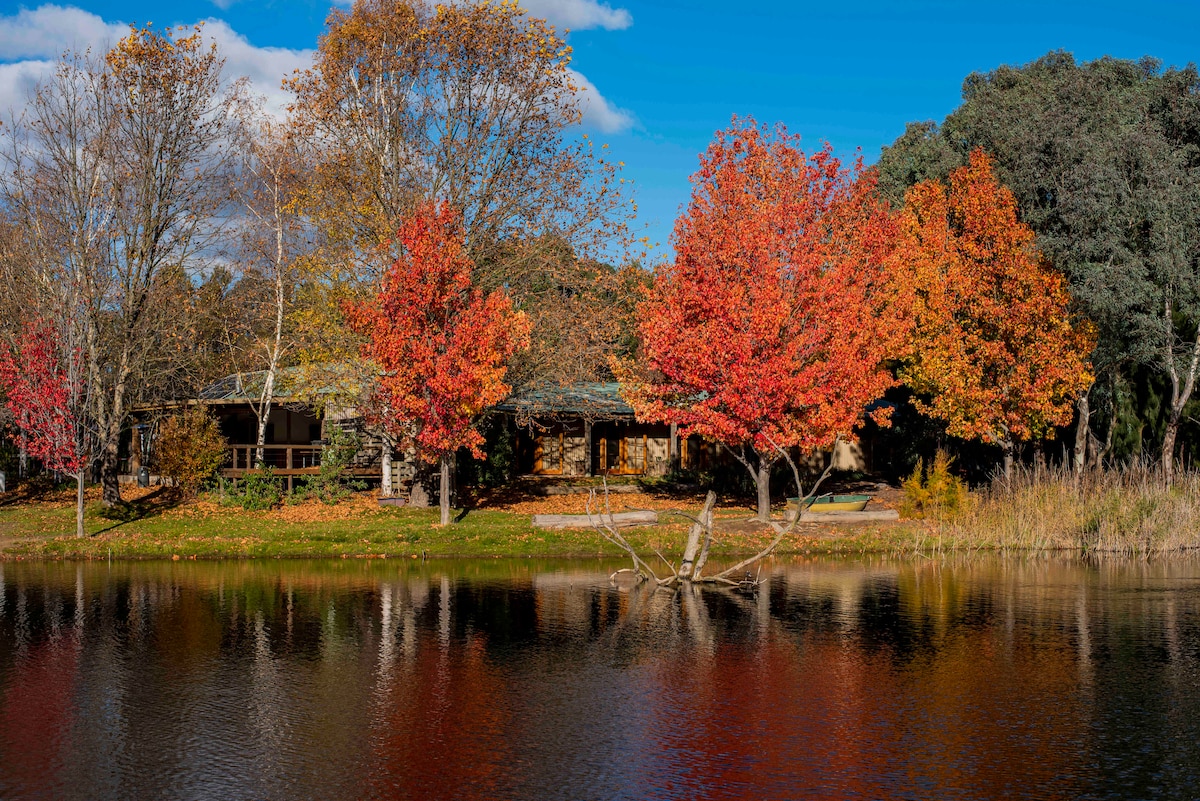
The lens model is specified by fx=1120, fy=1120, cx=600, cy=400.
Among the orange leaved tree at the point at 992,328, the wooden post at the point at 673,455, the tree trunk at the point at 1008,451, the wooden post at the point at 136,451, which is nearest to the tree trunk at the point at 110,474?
the wooden post at the point at 136,451

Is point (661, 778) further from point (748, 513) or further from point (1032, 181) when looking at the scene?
point (1032, 181)

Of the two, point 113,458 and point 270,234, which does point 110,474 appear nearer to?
point 113,458

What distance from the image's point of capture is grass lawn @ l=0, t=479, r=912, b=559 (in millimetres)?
28297

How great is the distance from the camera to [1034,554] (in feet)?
90.9

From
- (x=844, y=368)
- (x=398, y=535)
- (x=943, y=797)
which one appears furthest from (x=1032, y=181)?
(x=943, y=797)

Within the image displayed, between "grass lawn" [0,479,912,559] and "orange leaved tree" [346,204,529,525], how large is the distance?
2.93 metres

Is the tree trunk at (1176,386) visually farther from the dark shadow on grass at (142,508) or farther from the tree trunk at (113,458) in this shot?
the tree trunk at (113,458)

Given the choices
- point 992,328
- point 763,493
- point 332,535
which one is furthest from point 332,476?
point 992,328

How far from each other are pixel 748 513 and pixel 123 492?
2320cm

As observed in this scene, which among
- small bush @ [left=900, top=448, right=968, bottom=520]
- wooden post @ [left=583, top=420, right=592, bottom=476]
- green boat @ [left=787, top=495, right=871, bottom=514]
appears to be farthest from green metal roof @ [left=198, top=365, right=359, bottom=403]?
small bush @ [left=900, top=448, right=968, bottom=520]

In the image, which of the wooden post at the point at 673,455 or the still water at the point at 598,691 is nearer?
the still water at the point at 598,691

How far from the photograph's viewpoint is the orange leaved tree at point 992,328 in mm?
36312

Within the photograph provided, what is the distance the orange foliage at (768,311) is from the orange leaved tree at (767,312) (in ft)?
0.12

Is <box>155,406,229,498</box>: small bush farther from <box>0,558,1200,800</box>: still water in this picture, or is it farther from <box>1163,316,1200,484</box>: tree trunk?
<box>1163,316,1200,484</box>: tree trunk
